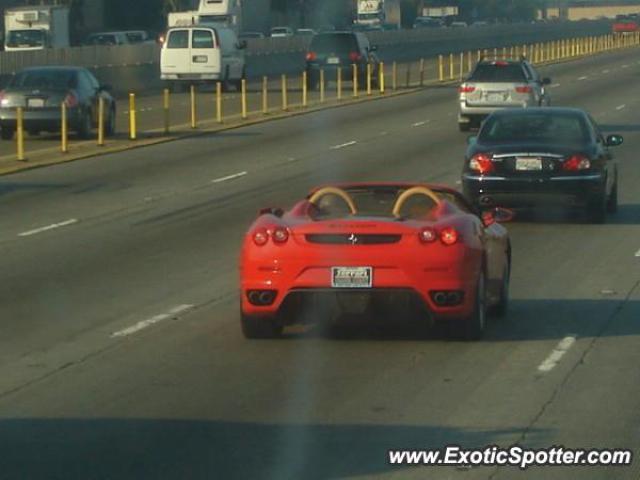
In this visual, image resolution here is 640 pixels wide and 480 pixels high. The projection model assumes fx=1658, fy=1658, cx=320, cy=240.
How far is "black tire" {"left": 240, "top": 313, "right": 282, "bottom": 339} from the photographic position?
40.4 ft

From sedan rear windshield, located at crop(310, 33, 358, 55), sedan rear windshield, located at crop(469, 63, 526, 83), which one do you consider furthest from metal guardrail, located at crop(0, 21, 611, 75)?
sedan rear windshield, located at crop(469, 63, 526, 83)

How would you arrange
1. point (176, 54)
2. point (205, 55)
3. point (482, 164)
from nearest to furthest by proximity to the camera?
1. point (482, 164)
2. point (205, 55)
3. point (176, 54)

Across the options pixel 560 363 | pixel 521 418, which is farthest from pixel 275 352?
pixel 521 418

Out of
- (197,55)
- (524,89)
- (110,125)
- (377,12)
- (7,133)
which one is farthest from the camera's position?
(197,55)

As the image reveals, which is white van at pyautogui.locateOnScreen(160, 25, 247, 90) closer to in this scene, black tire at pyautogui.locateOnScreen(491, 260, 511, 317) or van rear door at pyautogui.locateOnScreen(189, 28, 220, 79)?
van rear door at pyautogui.locateOnScreen(189, 28, 220, 79)

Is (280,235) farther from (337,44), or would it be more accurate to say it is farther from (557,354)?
(337,44)

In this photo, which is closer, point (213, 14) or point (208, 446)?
point (208, 446)

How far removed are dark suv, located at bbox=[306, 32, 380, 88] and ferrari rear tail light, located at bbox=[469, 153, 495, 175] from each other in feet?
112

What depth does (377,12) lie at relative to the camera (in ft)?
44.8

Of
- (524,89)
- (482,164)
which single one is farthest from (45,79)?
(482,164)

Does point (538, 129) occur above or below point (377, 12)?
below

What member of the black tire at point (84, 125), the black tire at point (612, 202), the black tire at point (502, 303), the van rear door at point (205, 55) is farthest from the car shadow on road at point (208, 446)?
the van rear door at point (205, 55)

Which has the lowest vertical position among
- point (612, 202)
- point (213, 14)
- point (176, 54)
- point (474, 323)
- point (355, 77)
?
point (612, 202)

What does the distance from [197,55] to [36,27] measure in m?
17.9
